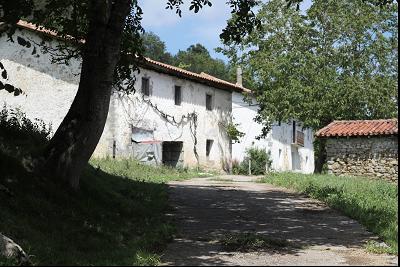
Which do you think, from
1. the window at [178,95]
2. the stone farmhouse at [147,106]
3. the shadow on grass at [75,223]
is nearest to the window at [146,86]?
the stone farmhouse at [147,106]

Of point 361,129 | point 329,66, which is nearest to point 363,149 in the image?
point 361,129

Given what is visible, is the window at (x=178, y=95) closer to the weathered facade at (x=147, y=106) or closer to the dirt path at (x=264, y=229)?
the weathered facade at (x=147, y=106)

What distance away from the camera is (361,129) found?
72.8 ft

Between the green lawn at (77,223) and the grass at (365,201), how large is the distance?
3.32 meters

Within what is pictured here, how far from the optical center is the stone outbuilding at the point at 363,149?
21219mm

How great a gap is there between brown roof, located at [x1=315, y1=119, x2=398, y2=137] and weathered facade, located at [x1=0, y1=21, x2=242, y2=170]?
8.53m

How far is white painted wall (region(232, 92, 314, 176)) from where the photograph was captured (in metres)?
37.6

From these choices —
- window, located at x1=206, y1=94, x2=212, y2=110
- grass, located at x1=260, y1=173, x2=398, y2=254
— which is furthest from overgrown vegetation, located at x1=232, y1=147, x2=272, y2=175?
grass, located at x1=260, y1=173, x2=398, y2=254

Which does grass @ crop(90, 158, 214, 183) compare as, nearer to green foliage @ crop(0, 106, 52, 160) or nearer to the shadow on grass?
green foliage @ crop(0, 106, 52, 160)

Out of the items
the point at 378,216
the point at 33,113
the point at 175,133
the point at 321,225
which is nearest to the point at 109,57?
the point at 321,225

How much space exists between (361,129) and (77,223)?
57.9 ft

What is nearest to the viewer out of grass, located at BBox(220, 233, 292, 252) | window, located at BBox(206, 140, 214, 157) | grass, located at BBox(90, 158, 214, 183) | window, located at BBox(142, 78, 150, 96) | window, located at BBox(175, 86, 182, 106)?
grass, located at BBox(220, 233, 292, 252)

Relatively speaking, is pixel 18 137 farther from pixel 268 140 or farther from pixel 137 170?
pixel 268 140

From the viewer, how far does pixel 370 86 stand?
2734 centimetres
